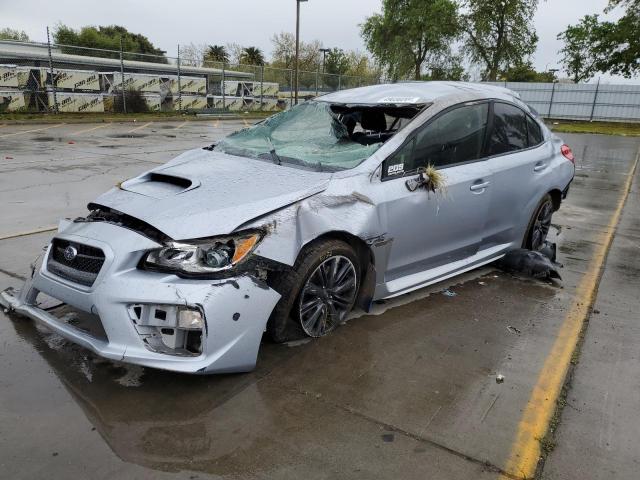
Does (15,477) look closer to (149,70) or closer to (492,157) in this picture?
(492,157)

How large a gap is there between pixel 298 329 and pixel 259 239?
2.55 ft

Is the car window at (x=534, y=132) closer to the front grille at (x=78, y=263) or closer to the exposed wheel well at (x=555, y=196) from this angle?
the exposed wheel well at (x=555, y=196)

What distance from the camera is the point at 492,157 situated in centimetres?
454

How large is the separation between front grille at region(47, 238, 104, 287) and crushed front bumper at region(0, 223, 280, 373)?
46 mm

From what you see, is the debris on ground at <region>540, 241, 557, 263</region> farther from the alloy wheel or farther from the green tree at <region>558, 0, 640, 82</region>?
the green tree at <region>558, 0, 640, 82</region>

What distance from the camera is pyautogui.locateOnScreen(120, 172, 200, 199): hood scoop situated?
3.38 meters

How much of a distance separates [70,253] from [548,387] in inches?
113

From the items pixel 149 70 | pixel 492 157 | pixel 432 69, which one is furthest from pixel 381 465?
pixel 432 69

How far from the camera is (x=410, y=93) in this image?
14.3 feet

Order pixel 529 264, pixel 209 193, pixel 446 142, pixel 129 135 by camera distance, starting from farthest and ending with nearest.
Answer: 1. pixel 129 135
2. pixel 529 264
3. pixel 446 142
4. pixel 209 193

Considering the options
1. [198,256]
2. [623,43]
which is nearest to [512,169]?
[198,256]

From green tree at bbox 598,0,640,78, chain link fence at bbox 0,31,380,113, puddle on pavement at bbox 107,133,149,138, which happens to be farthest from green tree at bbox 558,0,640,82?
puddle on pavement at bbox 107,133,149,138

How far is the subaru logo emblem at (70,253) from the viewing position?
9.95ft

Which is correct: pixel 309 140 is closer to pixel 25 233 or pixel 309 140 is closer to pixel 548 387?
pixel 548 387
